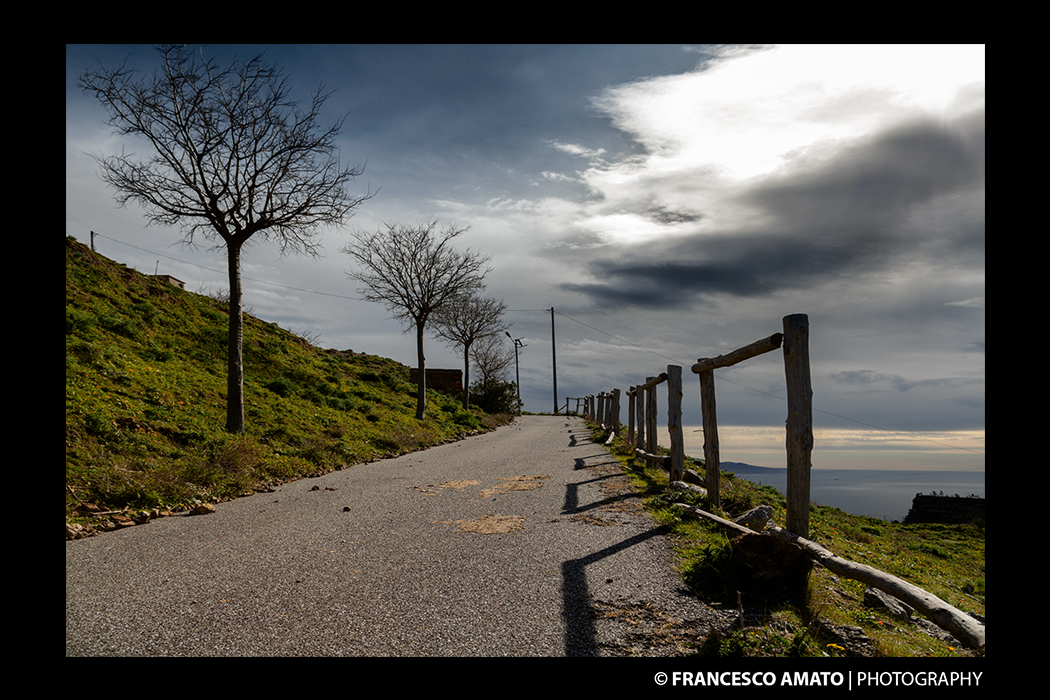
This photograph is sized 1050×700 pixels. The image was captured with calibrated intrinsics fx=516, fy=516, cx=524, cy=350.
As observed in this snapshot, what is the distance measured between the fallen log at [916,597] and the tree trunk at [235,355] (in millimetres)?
10891

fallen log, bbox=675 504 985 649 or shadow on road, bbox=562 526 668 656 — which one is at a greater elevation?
fallen log, bbox=675 504 985 649

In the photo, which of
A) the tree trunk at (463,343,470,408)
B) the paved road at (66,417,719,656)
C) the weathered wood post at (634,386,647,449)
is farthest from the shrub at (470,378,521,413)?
the paved road at (66,417,719,656)

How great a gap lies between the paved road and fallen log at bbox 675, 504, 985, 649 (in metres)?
1.28

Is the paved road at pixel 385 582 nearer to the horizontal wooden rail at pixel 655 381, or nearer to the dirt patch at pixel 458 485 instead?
the dirt patch at pixel 458 485

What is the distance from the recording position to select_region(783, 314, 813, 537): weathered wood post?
16.0 feet

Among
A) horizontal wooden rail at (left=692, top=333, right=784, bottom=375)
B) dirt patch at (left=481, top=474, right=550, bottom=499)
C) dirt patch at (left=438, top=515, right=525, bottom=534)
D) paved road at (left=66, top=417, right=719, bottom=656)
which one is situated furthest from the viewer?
dirt patch at (left=481, top=474, right=550, bottom=499)

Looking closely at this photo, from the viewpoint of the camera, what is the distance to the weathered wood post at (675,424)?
27.5 ft

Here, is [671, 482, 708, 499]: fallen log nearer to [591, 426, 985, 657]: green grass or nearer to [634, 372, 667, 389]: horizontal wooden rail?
[591, 426, 985, 657]: green grass

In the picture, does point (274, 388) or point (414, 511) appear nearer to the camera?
point (414, 511)

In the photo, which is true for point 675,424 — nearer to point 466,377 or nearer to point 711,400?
point 711,400
